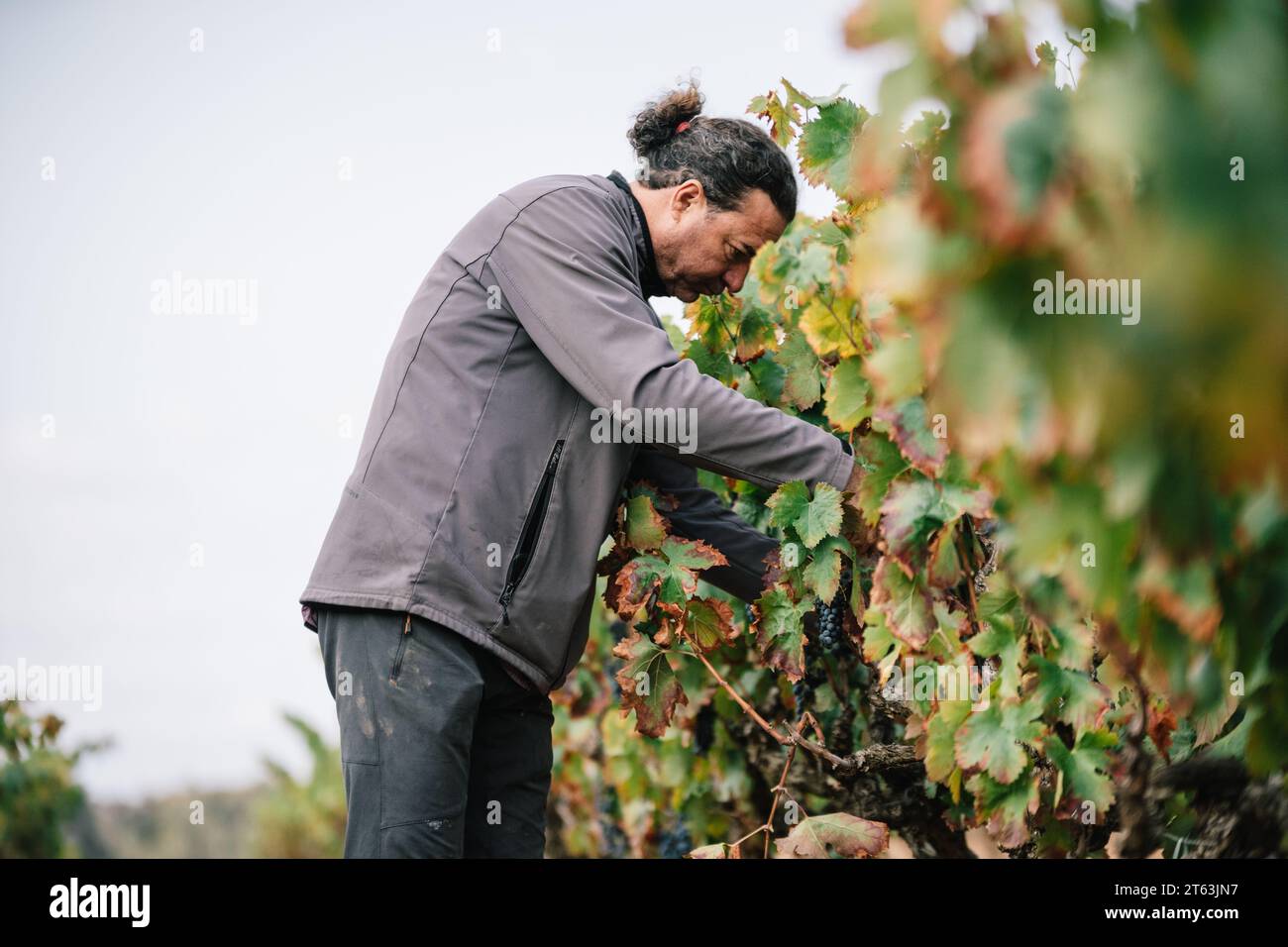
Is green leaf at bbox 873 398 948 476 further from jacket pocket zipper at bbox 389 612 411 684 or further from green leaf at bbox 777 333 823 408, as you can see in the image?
jacket pocket zipper at bbox 389 612 411 684

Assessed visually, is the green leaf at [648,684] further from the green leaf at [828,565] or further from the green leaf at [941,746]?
the green leaf at [941,746]

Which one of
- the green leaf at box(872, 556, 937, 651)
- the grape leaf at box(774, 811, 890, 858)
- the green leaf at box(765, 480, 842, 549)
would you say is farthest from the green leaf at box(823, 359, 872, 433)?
the grape leaf at box(774, 811, 890, 858)

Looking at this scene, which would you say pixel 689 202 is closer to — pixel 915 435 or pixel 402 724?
pixel 915 435

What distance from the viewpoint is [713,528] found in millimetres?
2711

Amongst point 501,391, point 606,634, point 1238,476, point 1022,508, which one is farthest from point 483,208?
point 606,634

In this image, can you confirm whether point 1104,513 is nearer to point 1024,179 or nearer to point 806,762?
point 1024,179

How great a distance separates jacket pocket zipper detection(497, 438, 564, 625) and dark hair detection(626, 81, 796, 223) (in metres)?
0.81

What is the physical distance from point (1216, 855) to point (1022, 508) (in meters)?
1.05

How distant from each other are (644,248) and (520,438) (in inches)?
25.2

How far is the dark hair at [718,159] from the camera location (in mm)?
2686

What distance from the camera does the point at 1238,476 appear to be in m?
0.71

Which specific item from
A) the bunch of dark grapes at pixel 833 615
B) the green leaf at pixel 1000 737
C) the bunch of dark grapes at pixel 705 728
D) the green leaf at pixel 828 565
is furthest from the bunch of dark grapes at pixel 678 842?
the green leaf at pixel 1000 737

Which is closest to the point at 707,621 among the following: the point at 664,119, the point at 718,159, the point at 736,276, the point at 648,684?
the point at 648,684

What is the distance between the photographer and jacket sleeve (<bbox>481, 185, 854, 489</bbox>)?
2.19 meters
